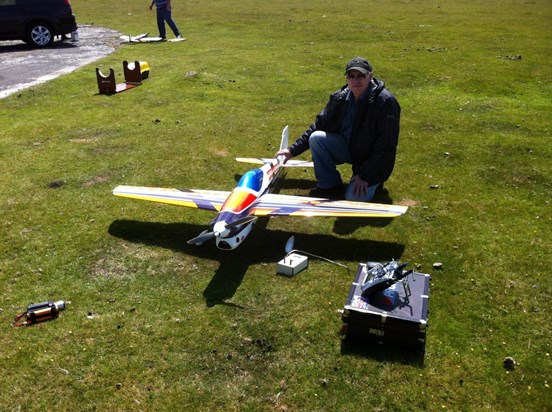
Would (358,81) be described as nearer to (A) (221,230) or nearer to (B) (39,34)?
(A) (221,230)

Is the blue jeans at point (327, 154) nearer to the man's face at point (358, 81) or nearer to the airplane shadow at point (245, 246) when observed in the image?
the man's face at point (358, 81)

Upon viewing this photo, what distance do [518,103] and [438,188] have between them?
7.94 metres

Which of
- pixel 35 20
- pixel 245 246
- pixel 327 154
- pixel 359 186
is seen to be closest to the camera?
pixel 245 246

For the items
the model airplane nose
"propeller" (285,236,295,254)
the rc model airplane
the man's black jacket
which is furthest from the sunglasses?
the model airplane nose

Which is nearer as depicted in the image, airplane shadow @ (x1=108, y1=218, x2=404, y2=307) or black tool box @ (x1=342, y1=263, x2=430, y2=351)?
black tool box @ (x1=342, y1=263, x2=430, y2=351)

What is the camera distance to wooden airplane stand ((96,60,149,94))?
56.9ft

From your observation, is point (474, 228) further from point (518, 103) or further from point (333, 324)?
point (518, 103)

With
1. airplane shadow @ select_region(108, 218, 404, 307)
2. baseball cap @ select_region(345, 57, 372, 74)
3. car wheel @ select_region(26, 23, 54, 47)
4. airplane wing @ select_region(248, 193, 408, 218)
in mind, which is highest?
baseball cap @ select_region(345, 57, 372, 74)

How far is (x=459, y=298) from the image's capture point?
7.17m

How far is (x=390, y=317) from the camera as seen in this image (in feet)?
19.4

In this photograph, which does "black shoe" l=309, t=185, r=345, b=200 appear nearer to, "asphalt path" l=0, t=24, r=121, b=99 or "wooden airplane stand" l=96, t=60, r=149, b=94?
"wooden airplane stand" l=96, t=60, r=149, b=94

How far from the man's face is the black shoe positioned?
80.9 inches

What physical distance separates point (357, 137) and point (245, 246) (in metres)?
3.15

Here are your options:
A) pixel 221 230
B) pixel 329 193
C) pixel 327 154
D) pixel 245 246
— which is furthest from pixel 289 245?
pixel 327 154
